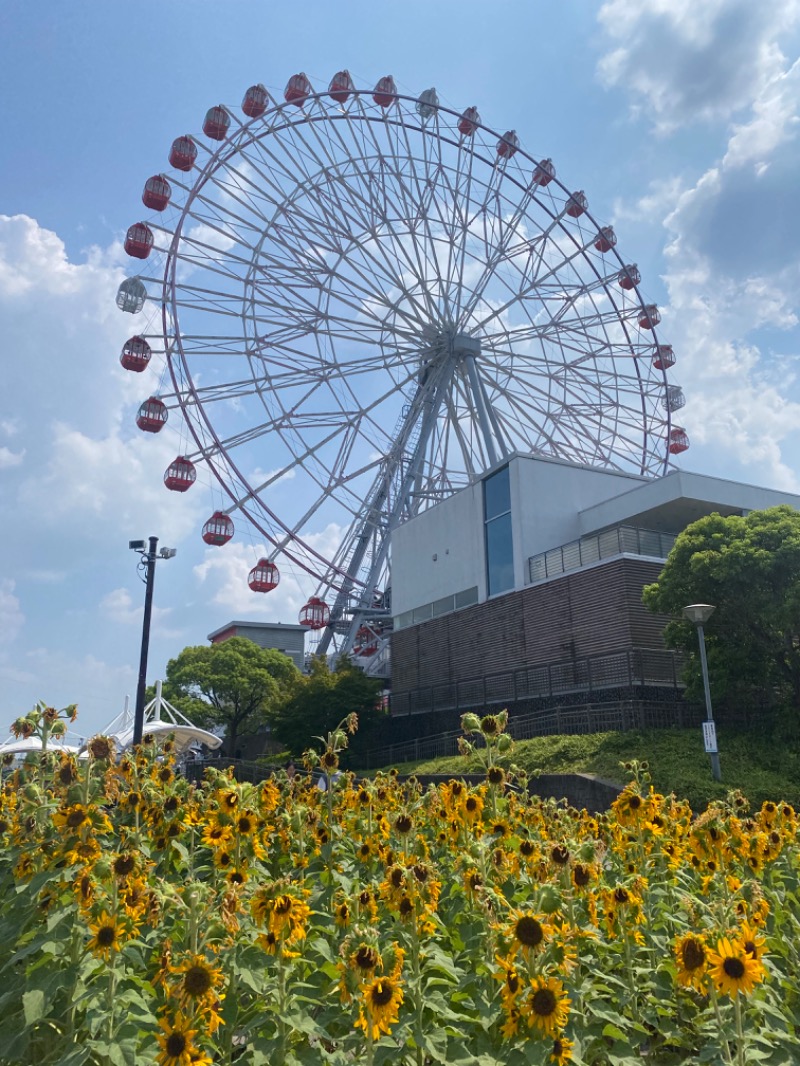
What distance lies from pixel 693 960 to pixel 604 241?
4374 centimetres

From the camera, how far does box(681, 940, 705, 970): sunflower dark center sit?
3.21 m

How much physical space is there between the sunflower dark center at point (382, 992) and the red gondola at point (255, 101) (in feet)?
123

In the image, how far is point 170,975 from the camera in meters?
3.20

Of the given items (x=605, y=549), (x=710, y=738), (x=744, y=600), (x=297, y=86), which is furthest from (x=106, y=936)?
(x=297, y=86)

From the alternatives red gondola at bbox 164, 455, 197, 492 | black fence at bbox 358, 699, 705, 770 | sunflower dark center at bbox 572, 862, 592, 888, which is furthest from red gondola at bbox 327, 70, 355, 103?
sunflower dark center at bbox 572, 862, 592, 888

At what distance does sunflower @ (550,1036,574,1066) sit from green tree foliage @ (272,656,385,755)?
30274mm

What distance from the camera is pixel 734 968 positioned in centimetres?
313

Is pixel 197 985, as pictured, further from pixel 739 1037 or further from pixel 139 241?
pixel 139 241

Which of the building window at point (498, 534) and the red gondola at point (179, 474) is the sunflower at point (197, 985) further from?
the red gondola at point (179, 474)

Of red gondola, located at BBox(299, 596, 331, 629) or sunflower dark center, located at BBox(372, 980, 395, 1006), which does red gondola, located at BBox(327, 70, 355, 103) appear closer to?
red gondola, located at BBox(299, 596, 331, 629)

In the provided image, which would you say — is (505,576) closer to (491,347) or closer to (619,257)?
(491,347)

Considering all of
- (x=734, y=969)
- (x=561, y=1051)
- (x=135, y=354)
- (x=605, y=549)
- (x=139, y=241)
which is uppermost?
(x=139, y=241)

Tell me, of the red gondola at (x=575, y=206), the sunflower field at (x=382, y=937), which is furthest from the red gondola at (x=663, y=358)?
the sunflower field at (x=382, y=937)

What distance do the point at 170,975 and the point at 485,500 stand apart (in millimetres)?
29003
